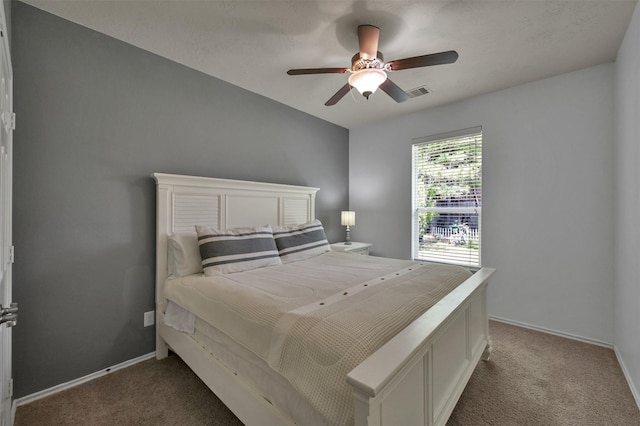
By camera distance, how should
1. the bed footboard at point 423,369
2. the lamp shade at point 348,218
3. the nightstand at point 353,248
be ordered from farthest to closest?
the lamp shade at point 348,218, the nightstand at point 353,248, the bed footboard at point 423,369

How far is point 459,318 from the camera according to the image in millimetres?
1625

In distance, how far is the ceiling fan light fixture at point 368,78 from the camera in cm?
185

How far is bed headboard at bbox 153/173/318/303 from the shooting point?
2293 millimetres

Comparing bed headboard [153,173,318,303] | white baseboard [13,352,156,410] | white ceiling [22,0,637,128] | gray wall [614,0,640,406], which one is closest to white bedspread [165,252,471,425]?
bed headboard [153,173,318,303]

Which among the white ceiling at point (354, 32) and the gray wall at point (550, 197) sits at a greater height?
the white ceiling at point (354, 32)

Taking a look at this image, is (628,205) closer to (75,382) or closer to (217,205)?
(217,205)

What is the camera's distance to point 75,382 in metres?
1.94

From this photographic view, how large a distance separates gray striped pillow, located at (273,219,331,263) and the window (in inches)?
59.4

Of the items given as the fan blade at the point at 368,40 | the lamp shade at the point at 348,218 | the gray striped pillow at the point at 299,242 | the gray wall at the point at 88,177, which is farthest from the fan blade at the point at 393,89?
the lamp shade at the point at 348,218

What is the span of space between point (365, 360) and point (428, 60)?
1786mm

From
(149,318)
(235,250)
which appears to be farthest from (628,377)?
(149,318)

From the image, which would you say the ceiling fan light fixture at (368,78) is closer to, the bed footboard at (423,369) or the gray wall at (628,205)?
the bed footboard at (423,369)

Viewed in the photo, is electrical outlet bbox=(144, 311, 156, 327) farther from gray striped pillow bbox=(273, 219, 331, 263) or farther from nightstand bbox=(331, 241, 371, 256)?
nightstand bbox=(331, 241, 371, 256)

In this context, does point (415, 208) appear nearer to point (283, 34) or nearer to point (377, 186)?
point (377, 186)
